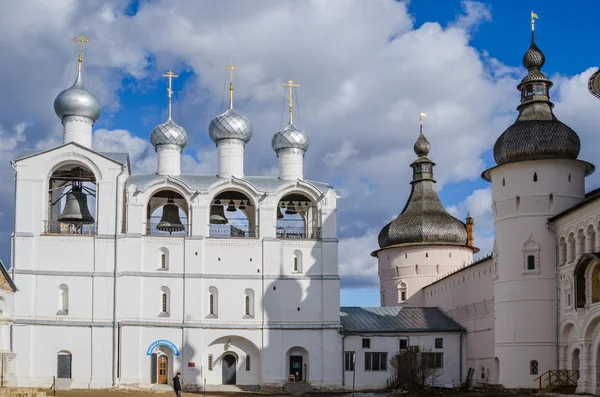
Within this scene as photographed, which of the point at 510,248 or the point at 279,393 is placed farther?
the point at 279,393

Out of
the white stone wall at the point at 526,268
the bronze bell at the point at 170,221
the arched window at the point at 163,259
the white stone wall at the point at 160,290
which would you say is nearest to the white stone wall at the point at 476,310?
the white stone wall at the point at 526,268

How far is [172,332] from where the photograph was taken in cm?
4544

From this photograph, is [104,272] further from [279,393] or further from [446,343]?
[446,343]

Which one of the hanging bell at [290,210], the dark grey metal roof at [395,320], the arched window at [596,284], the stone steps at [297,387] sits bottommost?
the stone steps at [297,387]

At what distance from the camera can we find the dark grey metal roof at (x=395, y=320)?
4831cm

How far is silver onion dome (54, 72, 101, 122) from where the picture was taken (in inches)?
1827

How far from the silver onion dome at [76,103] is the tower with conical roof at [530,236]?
19058 millimetres

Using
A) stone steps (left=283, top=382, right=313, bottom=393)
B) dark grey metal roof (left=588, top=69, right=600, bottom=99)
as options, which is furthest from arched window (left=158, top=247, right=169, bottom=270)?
dark grey metal roof (left=588, top=69, right=600, bottom=99)

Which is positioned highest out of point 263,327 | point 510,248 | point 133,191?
point 133,191

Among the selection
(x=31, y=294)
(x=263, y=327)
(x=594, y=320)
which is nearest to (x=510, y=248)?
(x=594, y=320)

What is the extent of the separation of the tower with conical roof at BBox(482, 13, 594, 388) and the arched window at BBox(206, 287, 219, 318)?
12.9 metres

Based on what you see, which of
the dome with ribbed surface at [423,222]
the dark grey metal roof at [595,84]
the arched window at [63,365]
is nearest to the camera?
the dark grey metal roof at [595,84]

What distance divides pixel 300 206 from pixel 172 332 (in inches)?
354

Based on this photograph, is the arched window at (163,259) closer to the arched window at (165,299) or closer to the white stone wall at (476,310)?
the arched window at (165,299)
